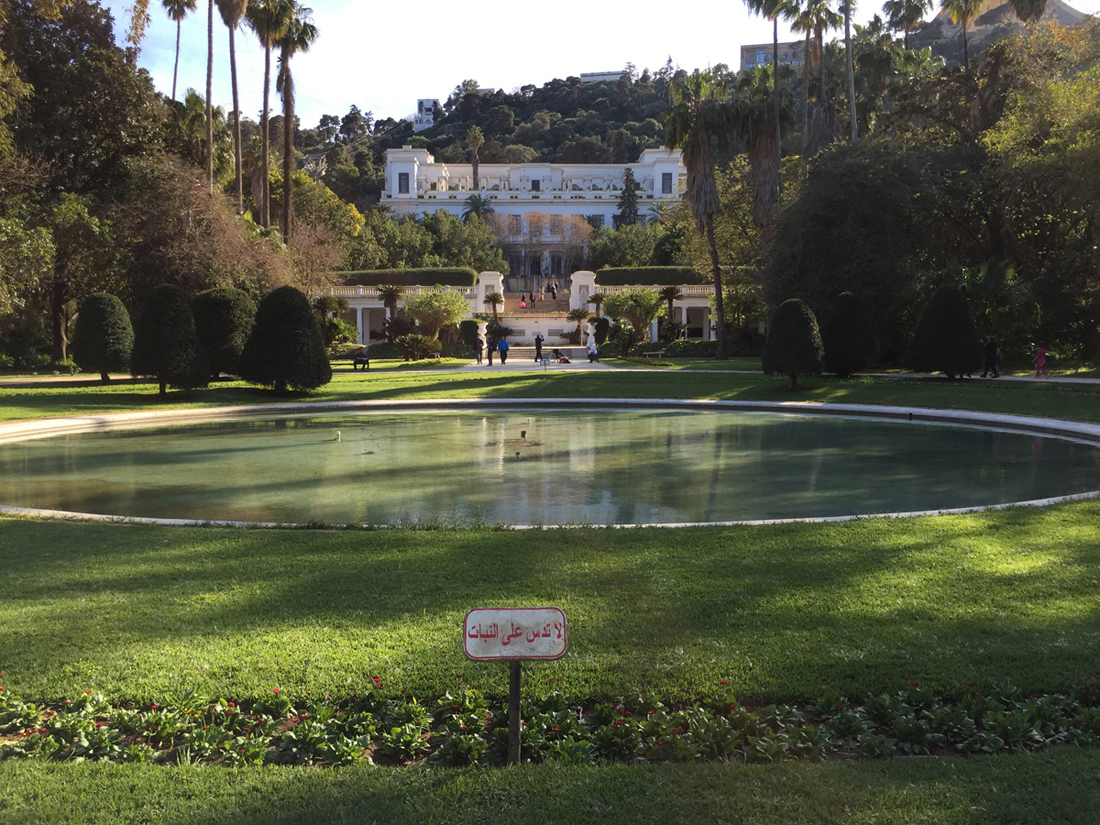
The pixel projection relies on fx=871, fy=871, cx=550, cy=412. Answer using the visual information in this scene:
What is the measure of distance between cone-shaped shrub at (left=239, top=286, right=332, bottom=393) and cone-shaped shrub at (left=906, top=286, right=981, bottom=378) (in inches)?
649

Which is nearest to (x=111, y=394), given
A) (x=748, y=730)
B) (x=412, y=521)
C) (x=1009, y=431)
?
(x=412, y=521)

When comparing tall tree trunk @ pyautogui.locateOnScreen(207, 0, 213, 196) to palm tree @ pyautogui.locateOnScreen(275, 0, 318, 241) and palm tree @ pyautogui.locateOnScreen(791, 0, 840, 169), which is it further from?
palm tree @ pyautogui.locateOnScreen(791, 0, 840, 169)

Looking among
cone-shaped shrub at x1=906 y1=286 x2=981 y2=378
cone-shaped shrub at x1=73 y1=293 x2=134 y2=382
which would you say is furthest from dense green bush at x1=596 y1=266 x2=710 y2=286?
cone-shaped shrub at x1=73 y1=293 x2=134 y2=382

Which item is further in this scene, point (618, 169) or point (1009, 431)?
point (618, 169)

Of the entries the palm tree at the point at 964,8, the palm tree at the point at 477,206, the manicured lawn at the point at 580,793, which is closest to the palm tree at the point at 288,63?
the palm tree at the point at 964,8

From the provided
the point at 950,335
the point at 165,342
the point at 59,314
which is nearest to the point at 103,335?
the point at 165,342

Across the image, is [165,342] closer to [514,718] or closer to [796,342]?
[796,342]

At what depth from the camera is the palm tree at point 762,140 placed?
3338 centimetres

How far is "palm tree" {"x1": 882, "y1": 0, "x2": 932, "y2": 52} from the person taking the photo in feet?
135

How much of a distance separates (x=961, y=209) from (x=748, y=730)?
29.2 m

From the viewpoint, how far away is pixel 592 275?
54312 millimetres

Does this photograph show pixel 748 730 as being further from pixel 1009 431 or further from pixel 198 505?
pixel 1009 431

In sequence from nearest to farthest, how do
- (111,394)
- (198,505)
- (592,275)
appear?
(198,505)
(111,394)
(592,275)

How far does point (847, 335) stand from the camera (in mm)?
23906
